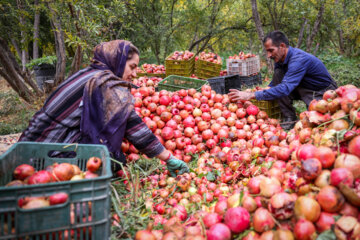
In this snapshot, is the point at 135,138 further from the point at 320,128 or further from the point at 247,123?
the point at 247,123

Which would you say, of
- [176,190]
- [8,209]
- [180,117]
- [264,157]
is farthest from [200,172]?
[8,209]

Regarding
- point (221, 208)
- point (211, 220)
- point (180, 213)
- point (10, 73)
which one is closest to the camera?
point (211, 220)

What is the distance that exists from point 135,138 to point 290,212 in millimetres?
1468

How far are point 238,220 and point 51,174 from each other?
1.13 meters

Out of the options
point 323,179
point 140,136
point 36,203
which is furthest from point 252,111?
point 36,203

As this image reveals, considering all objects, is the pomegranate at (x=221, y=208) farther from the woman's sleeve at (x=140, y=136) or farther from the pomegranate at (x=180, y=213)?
the woman's sleeve at (x=140, y=136)

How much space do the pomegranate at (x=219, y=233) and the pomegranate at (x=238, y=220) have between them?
0.03m

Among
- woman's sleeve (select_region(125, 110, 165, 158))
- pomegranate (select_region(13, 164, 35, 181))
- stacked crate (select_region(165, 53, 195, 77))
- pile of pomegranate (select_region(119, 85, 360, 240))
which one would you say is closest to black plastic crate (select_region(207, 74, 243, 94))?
stacked crate (select_region(165, 53, 195, 77))

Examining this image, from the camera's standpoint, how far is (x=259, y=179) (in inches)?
70.9

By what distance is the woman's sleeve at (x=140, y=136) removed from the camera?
2398 mm

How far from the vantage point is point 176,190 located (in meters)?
2.43

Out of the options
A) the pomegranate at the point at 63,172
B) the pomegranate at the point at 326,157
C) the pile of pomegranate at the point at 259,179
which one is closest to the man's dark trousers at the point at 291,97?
the pile of pomegranate at the point at 259,179

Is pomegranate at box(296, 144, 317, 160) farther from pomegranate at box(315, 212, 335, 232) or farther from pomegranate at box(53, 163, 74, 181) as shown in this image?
pomegranate at box(53, 163, 74, 181)

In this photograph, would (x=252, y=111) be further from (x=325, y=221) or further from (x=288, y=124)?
(x=325, y=221)
